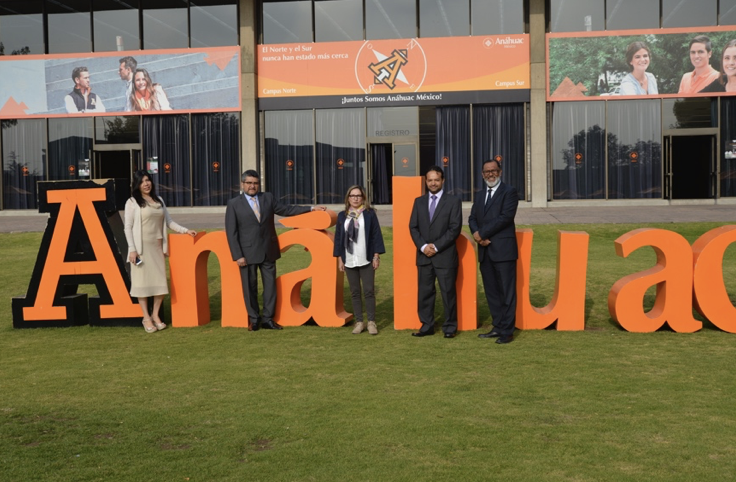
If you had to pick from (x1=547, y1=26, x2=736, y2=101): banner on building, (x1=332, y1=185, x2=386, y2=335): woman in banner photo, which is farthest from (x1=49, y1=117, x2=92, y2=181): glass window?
(x1=332, y1=185, x2=386, y2=335): woman in banner photo

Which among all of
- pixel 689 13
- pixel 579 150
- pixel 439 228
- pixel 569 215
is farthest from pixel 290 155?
pixel 439 228

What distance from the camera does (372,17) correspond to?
83.9ft

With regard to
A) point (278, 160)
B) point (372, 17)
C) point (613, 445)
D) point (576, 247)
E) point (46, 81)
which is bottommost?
point (613, 445)

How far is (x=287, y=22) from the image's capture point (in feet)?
85.1

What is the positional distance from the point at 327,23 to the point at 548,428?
2188 centimetres

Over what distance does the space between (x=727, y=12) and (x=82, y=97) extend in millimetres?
19757

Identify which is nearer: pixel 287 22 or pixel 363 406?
pixel 363 406

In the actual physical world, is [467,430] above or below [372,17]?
below

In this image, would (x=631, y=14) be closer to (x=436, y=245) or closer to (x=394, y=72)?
(x=394, y=72)

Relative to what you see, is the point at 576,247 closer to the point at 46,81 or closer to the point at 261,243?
the point at 261,243

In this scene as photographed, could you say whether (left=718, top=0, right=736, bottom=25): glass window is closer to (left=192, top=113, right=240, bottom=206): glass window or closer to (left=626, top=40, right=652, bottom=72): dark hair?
(left=626, top=40, right=652, bottom=72): dark hair

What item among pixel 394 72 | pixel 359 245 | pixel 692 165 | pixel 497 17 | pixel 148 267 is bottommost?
pixel 148 267

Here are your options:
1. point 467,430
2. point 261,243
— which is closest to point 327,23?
point 261,243

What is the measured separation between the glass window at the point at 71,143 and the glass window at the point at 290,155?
228 inches
